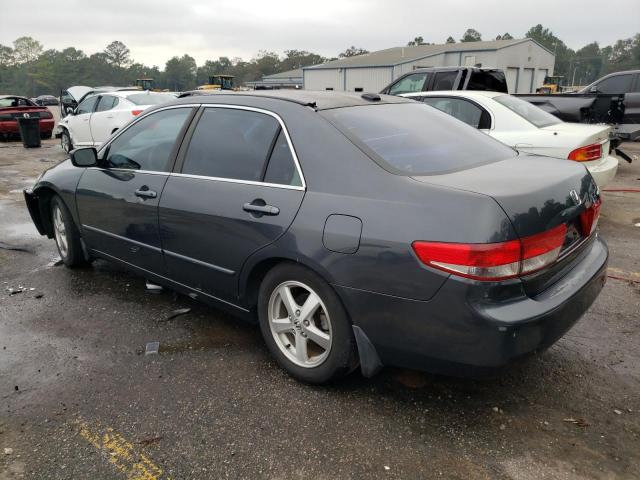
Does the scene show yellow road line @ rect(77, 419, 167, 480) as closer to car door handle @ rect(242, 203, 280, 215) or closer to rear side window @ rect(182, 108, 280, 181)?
car door handle @ rect(242, 203, 280, 215)

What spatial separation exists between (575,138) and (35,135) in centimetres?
1605

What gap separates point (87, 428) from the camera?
2.64 meters

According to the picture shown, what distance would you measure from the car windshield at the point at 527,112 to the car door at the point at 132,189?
4.55 m

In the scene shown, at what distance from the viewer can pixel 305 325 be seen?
2838mm

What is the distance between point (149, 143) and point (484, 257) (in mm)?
2755

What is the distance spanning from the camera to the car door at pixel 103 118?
1191cm

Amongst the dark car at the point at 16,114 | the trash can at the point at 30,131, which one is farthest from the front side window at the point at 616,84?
the dark car at the point at 16,114

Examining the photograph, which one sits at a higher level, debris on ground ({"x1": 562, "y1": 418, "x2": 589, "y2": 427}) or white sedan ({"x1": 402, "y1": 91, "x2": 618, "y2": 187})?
white sedan ({"x1": 402, "y1": 91, "x2": 618, "y2": 187})

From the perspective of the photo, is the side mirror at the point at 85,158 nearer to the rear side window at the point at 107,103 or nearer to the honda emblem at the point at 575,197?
the honda emblem at the point at 575,197

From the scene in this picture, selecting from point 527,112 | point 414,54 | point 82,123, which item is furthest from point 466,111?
point 414,54

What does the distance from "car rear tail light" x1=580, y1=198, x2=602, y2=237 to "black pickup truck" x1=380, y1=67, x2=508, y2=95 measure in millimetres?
6790

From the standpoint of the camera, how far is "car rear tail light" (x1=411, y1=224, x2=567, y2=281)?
2182 millimetres

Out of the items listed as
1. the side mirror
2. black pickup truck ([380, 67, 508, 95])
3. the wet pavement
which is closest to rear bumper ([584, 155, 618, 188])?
the wet pavement

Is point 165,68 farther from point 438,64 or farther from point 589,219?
point 589,219
